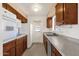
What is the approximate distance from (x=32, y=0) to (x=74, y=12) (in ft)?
7.16

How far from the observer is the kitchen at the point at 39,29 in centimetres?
221

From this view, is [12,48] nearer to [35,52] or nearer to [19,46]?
[19,46]

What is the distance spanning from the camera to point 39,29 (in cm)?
901

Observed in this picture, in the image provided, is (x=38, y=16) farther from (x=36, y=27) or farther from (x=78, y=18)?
(x=78, y=18)

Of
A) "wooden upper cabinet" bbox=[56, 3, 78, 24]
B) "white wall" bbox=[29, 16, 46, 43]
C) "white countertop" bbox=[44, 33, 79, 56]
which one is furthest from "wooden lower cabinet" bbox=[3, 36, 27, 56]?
"white wall" bbox=[29, 16, 46, 43]

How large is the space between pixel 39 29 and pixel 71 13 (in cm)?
610

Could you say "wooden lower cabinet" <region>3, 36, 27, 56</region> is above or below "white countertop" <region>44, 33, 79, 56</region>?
below

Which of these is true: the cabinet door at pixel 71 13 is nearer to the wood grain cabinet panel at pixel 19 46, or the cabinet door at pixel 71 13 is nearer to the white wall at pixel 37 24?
the wood grain cabinet panel at pixel 19 46

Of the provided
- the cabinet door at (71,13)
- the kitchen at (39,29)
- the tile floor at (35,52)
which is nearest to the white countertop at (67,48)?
the kitchen at (39,29)

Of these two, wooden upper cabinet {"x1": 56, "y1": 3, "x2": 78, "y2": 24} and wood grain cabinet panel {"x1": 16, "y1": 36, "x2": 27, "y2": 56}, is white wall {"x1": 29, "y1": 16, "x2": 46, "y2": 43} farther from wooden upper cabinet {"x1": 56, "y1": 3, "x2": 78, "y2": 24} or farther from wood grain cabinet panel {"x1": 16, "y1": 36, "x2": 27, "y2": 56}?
wooden upper cabinet {"x1": 56, "y1": 3, "x2": 78, "y2": 24}

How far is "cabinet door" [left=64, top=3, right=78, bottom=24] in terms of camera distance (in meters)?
2.91

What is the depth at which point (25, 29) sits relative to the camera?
6.21 m

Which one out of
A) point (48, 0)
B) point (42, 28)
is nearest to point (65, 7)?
point (48, 0)

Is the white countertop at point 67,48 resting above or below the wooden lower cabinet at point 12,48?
above
